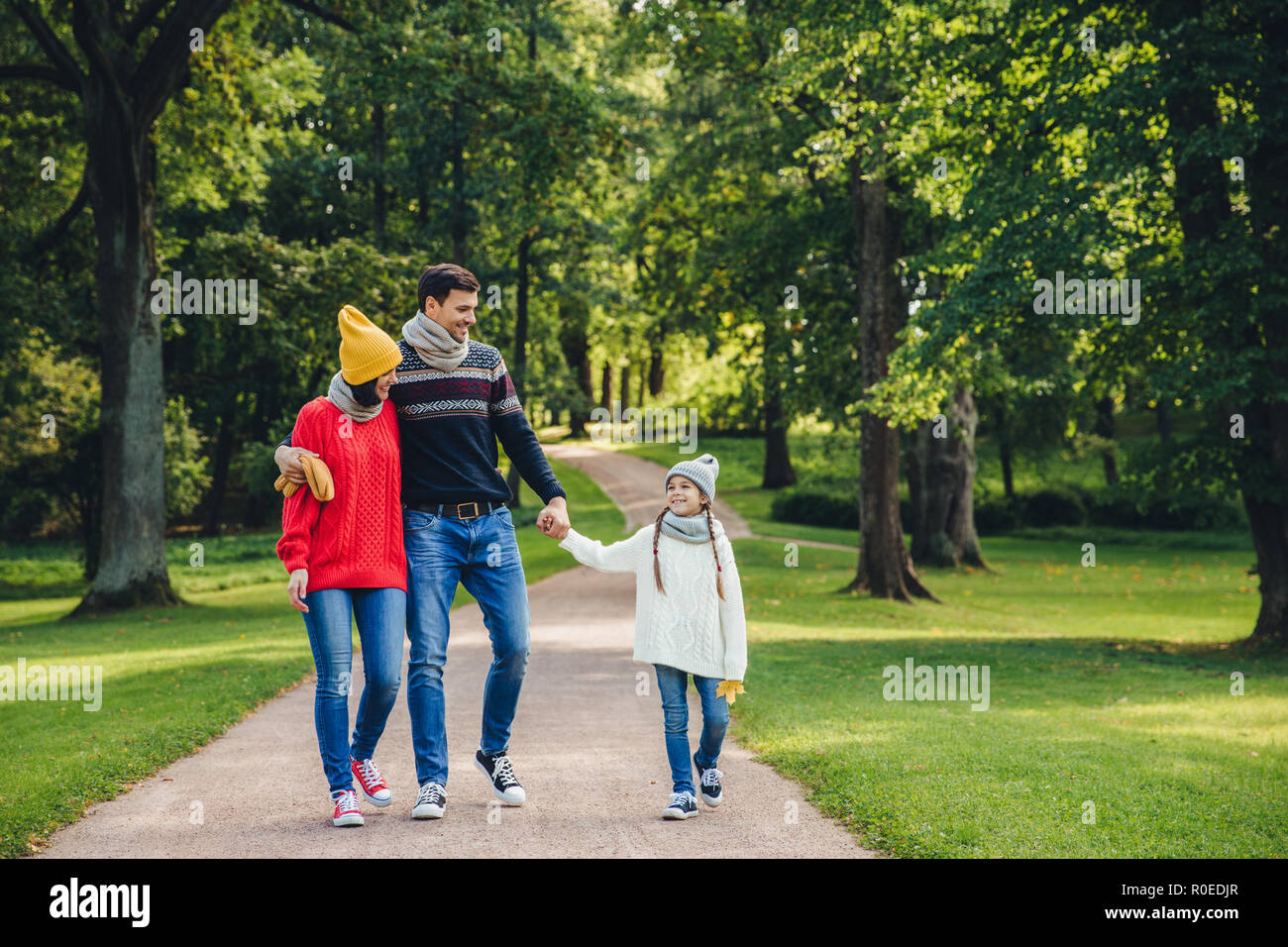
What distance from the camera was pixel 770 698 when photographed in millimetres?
9438

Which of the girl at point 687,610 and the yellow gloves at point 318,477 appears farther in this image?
the girl at point 687,610

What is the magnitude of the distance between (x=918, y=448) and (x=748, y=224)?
7111 mm

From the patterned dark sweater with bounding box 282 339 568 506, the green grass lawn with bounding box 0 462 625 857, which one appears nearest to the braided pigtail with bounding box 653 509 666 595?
the patterned dark sweater with bounding box 282 339 568 506

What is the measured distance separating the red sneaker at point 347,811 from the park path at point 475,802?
48 millimetres

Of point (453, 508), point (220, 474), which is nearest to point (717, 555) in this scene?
point (453, 508)

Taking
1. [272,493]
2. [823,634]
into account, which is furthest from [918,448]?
[272,493]

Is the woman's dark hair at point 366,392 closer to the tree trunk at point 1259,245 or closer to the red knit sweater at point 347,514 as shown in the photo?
the red knit sweater at point 347,514

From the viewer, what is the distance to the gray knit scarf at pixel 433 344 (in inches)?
198

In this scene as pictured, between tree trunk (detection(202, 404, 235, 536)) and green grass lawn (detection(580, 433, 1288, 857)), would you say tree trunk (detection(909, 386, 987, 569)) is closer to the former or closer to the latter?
green grass lawn (detection(580, 433, 1288, 857))

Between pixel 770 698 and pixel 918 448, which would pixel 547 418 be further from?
pixel 770 698

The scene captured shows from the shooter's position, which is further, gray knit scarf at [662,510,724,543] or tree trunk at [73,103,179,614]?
tree trunk at [73,103,179,614]

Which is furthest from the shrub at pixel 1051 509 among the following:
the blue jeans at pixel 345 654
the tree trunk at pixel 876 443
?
the blue jeans at pixel 345 654

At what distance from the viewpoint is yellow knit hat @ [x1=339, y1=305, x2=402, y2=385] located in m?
4.76

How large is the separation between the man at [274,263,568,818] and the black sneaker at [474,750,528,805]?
12.5 inches
